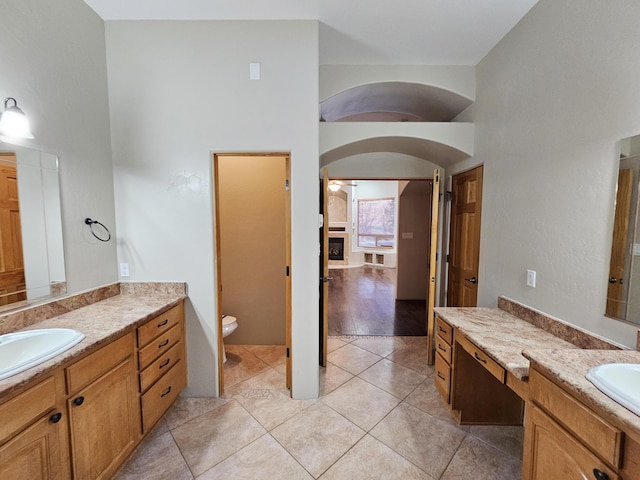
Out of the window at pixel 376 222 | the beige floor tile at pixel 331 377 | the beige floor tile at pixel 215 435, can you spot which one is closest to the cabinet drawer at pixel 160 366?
the beige floor tile at pixel 215 435

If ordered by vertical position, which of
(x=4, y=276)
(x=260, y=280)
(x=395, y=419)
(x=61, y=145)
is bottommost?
(x=395, y=419)

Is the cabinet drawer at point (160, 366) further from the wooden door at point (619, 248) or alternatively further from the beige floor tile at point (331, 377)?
the wooden door at point (619, 248)

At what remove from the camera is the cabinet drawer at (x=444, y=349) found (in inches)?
78.3

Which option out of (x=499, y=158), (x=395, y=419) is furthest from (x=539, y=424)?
(x=499, y=158)

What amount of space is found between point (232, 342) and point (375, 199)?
6.87 metres

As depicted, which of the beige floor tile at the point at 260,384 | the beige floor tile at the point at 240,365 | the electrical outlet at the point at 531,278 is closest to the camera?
the electrical outlet at the point at 531,278

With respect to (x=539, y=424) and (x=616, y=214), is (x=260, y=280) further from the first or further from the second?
(x=616, y=214)

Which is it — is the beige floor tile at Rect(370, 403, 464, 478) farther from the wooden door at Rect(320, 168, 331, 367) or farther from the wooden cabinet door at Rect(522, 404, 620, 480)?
the wooden door at Rect(320, 168, 331, 367)

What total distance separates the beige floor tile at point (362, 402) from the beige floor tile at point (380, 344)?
676 millimetres

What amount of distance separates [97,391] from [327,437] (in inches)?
56.4

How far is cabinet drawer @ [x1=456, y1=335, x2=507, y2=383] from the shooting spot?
1.41m

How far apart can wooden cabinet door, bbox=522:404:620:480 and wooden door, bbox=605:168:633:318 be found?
0.70 m

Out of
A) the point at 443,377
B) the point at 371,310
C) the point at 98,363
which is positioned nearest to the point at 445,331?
the point at 443,377

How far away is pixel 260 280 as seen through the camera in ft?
10.1
